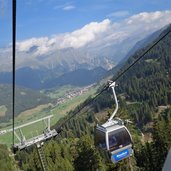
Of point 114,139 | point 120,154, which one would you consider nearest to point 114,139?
point 114,139

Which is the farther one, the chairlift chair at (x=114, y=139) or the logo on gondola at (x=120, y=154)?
the logo on gondola at (x=120, y=154)

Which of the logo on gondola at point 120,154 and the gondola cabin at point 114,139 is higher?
the gondola cabin at point 114,139

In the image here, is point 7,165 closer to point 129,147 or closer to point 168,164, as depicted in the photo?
point 129,147

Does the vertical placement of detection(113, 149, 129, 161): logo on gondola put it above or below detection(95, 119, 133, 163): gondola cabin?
below

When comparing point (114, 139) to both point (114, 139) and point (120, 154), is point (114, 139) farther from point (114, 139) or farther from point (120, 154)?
point (120, 154)

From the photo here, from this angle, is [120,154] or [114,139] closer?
[114,139]

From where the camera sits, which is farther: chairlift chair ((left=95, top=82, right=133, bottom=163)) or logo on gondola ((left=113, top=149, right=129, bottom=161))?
logo on gondola ((left=113, top=149, right=129, bottom=161))

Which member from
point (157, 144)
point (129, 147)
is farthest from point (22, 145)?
point (157, 144)
